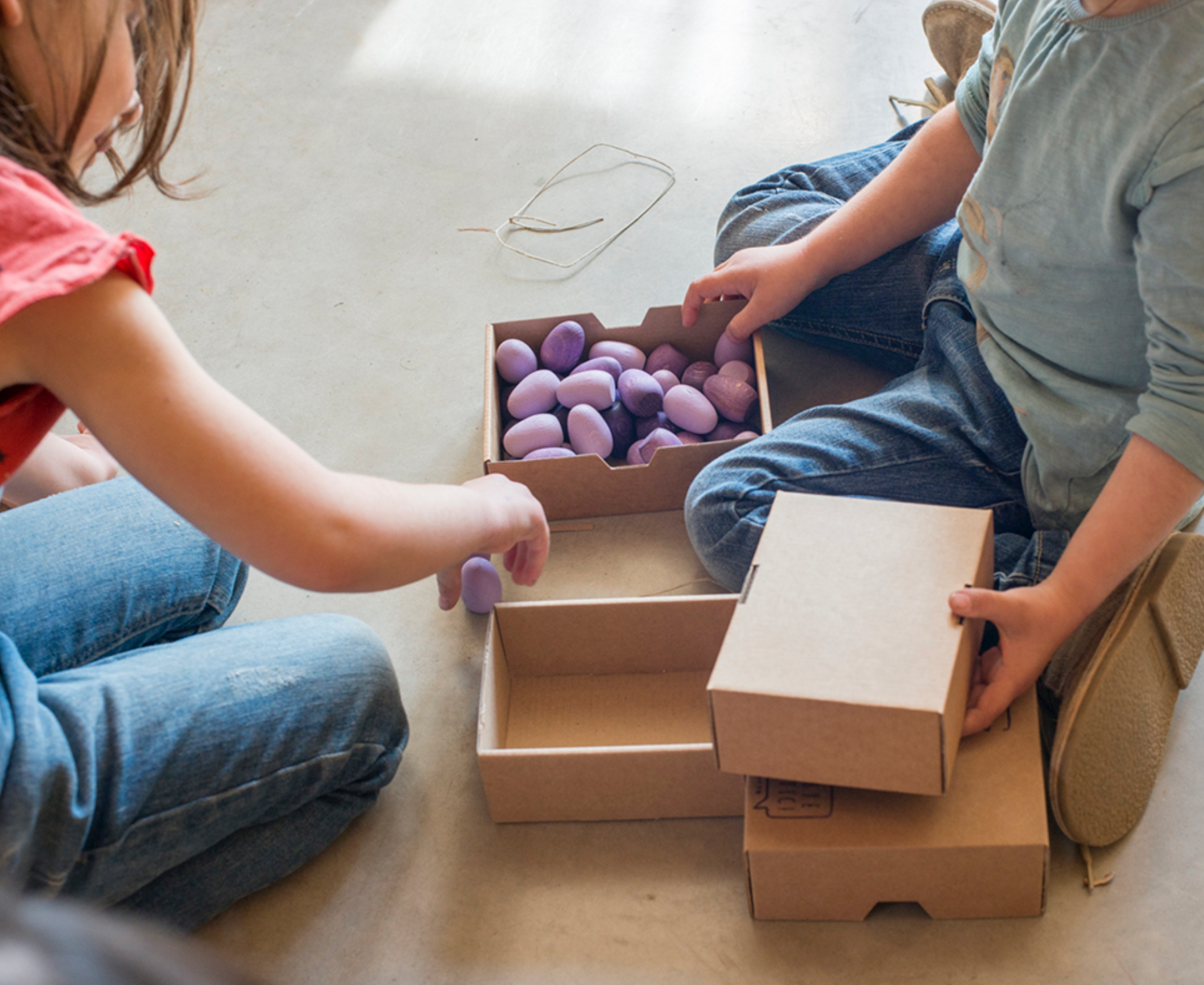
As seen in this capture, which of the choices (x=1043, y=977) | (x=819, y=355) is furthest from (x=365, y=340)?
(x=1043, y=977)

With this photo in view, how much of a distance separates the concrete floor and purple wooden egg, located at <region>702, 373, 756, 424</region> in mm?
157

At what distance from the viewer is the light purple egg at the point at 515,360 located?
1.32m

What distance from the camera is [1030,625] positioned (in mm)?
867

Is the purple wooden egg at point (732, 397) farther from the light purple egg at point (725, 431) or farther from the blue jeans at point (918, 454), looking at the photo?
the blue jeans at point (918, 454)

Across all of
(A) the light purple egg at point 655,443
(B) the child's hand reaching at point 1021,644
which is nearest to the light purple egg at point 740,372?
(A) the light purple egg at point 655,443

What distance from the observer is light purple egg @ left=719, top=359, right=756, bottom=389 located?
4.23 feet

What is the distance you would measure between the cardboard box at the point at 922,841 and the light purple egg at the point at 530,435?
0.52 m

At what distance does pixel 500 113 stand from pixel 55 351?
147 centimetres

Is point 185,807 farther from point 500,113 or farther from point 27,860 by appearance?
point 500,113

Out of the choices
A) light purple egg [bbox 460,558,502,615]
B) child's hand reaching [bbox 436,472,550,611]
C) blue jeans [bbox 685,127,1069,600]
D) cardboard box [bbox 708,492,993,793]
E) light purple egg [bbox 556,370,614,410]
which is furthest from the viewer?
light purple egg [bbox 556,370,614,410]

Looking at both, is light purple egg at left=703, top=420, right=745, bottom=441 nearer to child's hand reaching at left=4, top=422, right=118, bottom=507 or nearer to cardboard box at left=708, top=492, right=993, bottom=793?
cardboard box at left=708, top=492, right=993, bottom=793

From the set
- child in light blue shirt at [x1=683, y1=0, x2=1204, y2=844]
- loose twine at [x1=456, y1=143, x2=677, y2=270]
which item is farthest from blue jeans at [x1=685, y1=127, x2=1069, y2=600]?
loose twine at [x1=456, y1=143, x2=677, y2=270]

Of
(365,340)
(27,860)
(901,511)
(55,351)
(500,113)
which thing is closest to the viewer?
(55,351)

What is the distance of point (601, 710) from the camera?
1089 millimetres
